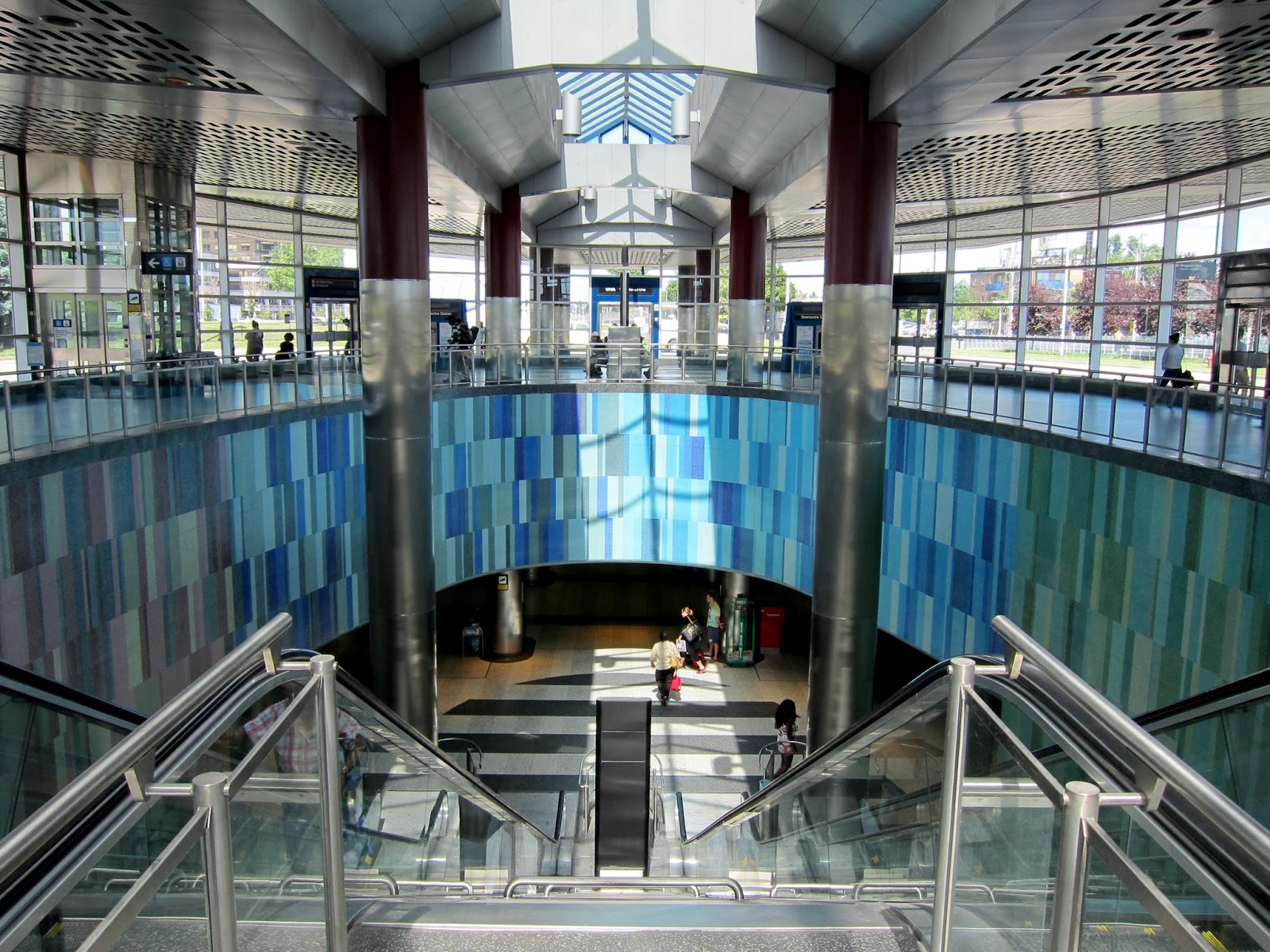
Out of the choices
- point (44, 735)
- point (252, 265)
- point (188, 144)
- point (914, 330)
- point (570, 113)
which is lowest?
point (44, 735)

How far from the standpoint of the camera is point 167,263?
2000 cm

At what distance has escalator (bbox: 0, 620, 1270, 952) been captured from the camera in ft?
5.48

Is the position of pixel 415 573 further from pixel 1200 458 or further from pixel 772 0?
pixel 1200 458

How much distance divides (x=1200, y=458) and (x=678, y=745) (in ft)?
33.6

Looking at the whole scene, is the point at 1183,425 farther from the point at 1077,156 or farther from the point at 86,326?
the point at 86,326

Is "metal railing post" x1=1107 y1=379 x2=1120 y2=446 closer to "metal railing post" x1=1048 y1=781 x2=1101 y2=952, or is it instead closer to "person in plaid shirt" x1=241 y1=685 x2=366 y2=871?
"metal railing post" x1=1048 y1=781 x2=1101 y2=952

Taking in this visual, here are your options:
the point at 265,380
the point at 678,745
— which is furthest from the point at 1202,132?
the point at 265,380

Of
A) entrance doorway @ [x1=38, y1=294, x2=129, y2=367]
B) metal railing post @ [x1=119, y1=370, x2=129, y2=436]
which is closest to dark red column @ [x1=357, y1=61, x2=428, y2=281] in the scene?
metal railing post @ [x1=119, y1=370, x2=129, y2=436]

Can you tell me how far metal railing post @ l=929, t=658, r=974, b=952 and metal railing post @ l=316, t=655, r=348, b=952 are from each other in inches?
67.5

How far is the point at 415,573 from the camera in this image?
1527cm

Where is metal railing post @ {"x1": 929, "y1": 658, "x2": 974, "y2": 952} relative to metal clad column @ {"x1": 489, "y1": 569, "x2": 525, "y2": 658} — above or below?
above

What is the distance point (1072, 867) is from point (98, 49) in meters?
13.2

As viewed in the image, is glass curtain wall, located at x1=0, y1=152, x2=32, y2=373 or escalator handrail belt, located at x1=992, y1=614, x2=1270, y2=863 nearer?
escalator handrail belt, located at x1=992, y1=614, x2=1270, y2=863

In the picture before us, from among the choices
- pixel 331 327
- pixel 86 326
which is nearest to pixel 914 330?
pixel 331 327
